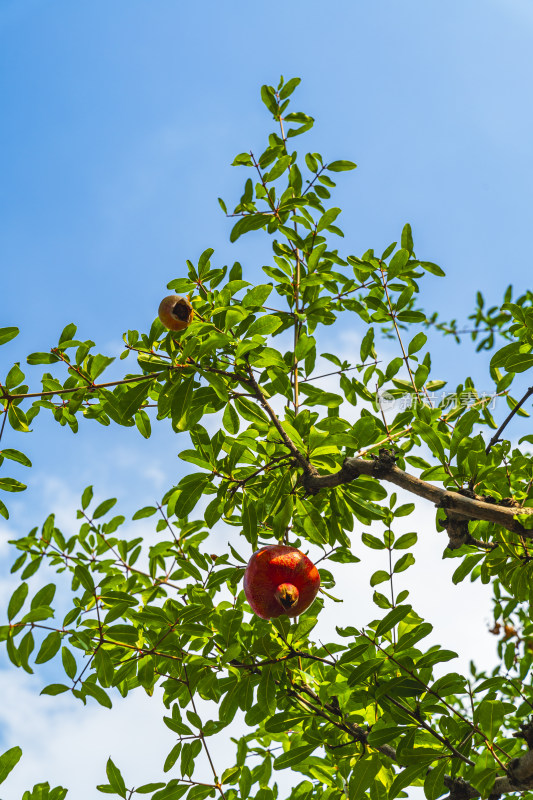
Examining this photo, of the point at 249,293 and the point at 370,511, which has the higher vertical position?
the point at 249,293

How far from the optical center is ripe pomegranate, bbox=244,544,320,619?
1979mm

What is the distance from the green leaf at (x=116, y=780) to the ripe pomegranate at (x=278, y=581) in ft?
2.46

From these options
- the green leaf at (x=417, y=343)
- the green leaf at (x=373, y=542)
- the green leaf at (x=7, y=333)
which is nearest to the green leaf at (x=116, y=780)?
the green leaf at (x=373, y=542)

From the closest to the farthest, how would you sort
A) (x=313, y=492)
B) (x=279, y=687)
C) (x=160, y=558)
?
(x=313, y=492)
(x=279, y=687)
(x=160, y=558)

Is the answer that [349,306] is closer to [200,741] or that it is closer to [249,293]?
[249,293]

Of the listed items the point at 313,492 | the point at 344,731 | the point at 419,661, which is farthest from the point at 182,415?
the point at 344,731

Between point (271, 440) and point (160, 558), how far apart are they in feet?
3.49

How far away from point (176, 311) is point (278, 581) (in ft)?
3.18

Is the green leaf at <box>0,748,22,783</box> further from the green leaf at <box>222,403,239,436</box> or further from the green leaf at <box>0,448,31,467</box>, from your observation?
the green leaf at <box>222,403,239,436</box>

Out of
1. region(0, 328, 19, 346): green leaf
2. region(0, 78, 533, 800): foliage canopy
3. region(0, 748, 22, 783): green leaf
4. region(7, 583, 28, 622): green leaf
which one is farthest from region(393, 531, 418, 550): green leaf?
region(0, 328, 19, 346): green leaf

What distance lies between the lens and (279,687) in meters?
2.34

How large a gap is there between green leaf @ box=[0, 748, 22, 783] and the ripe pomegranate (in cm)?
86

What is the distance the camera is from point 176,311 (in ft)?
6.90

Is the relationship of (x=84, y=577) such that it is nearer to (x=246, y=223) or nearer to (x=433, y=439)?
(x=433, y=439)
